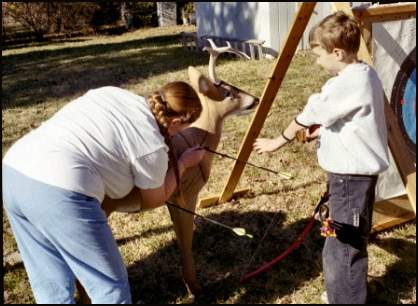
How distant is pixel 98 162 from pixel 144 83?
8.65 meters

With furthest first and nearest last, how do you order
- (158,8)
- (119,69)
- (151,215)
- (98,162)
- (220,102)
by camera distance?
(158,8) → (119,69) → (151,215) → (220,102) → (98,162)

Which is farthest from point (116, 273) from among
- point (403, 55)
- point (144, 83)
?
point (144, 83)

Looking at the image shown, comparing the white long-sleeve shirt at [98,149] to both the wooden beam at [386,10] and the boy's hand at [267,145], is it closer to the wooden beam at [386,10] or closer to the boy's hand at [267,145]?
the boy's hand at [267,145]

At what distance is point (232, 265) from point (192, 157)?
1.12 meters

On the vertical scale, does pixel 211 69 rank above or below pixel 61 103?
above

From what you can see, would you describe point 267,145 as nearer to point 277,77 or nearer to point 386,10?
point 277,77

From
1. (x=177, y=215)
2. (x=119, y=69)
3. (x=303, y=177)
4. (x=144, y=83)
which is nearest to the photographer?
(x=177, y=215)

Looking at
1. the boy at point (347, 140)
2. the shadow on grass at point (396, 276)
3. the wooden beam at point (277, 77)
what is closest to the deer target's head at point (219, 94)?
the wooden beam at point (277, 77)

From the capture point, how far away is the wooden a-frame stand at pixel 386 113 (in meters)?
3.15

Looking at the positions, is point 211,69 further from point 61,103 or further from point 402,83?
point 61,103

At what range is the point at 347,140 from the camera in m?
2.80

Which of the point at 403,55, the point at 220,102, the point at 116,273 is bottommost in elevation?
the point at 116,273

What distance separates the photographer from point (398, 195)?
409 cm

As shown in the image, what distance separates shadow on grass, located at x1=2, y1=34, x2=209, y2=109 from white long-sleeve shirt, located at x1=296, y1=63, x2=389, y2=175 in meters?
8.25
